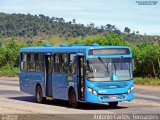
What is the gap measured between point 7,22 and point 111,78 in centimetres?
13834

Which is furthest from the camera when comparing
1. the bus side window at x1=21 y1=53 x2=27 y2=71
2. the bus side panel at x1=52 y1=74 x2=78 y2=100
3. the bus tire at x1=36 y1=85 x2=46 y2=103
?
the bus side window at x1=21 y1=53 x2=27 y2=71

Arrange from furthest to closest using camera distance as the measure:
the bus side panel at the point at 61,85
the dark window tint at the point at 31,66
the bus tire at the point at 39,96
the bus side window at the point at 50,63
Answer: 1. the dark window tint at the point at 31,66
2. the bus tire at the point at 39,96
3. the bus side window at the point at 50,63
4. the bus side panel at the point at 61,85

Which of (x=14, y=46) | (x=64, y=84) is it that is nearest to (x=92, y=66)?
(x=64, y=84)

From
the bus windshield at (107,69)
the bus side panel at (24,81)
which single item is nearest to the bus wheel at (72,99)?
the bus windshield at (107,69)

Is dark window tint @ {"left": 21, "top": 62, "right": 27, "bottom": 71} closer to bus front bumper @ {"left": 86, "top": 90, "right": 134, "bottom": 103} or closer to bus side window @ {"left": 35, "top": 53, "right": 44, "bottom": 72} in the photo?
bus side window @ {"left": 35, "top": 53, "right": 44, "bottom": 72}

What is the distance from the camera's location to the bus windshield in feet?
72.9

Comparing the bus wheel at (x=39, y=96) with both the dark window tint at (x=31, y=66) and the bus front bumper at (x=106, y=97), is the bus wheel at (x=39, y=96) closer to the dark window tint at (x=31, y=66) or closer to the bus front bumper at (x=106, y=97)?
the dark window tint at (x=31, y=66)

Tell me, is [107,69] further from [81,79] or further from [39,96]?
[39,96]

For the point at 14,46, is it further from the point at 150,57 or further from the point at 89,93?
the point at 89,93

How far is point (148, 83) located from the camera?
42969mm

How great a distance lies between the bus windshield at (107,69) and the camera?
22219 millimetres

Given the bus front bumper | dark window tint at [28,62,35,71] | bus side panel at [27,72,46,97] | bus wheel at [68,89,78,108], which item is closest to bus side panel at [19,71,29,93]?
bus side panel at [27,72,46,97]

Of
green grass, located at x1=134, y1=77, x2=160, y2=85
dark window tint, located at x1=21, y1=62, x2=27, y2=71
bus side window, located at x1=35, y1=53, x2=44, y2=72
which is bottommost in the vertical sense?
green grass, located at x1=134, y1=77, x2=160, y2=85

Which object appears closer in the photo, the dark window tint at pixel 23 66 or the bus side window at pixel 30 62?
the bus side window at pixel 30 62
